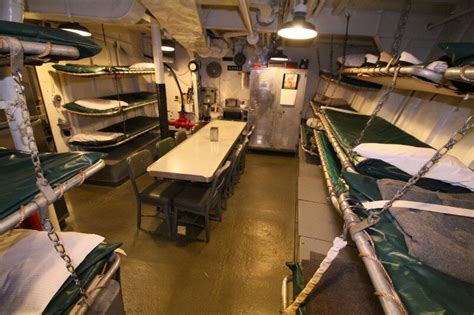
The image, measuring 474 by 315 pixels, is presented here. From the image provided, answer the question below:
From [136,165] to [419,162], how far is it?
8.04 feet

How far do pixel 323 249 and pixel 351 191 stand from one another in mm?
1086

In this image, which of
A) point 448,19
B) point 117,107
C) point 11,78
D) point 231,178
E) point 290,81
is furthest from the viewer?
point 290,81

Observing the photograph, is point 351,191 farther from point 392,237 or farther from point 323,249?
point 323,249

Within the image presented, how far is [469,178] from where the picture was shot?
0.91 metres

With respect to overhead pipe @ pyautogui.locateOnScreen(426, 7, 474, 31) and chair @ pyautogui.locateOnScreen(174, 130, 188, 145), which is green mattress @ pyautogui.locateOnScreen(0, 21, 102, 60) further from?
overhead pipe @ pyautogui.locateOnScreen(426, 7, 474, 31)

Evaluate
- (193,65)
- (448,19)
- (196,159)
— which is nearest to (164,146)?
(196,159)

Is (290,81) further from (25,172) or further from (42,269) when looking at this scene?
(42,269)

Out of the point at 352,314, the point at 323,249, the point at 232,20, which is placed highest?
the point at 232,20

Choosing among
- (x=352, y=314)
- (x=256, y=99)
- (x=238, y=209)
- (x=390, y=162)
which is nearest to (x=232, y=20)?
(x=256, y=99)

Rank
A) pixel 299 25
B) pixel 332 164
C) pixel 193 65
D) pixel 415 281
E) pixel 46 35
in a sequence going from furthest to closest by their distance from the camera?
pixel 193 65
pixel 299 25
pixel 332 164
pixel 46 35
pixel 415 281

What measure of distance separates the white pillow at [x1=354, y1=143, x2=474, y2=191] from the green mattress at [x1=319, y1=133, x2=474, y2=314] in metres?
0.33

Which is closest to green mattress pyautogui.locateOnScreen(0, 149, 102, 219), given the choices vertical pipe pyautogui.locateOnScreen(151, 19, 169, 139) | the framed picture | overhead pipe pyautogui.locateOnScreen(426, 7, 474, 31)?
vertical pipe pyautogui.locateOnScreen(151, 19, 169, 139)

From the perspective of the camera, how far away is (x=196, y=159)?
270cm

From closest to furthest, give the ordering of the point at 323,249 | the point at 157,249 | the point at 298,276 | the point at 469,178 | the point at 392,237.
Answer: the point at 392,237, the point at 469,178, the point at 298,276, the point at 323,249, the point at 157,249
